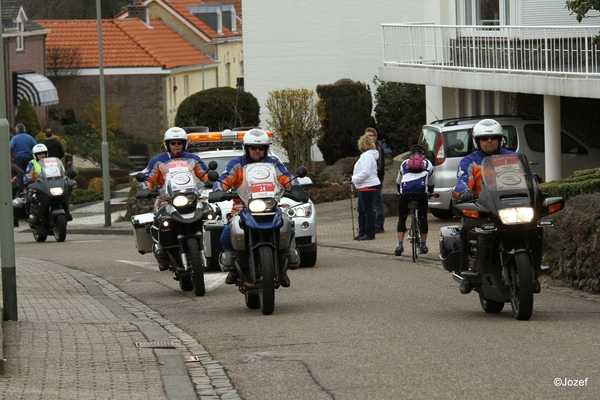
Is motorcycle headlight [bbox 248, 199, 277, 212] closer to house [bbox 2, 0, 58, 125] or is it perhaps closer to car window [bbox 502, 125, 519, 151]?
car window [bbox 502, 125, 519, 151]

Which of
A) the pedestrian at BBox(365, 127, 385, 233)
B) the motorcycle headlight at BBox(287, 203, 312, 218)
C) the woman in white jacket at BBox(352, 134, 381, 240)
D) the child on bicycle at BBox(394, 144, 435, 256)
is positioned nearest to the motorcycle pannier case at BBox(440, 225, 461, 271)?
the motorcycle headlight at BBox(287, 203, 312, 218)

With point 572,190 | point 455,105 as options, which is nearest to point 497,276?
point 572,190

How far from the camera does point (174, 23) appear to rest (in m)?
75.6

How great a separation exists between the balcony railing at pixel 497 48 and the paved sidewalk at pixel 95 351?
1127 centimetres

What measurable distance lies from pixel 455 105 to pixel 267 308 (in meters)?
19.8

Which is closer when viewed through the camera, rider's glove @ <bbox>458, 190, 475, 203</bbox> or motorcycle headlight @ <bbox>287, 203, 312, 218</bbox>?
rider's glove @ <bbox>458, 190, 475, 203</bbox>

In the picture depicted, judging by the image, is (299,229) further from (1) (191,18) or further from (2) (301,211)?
(1) (191,18)

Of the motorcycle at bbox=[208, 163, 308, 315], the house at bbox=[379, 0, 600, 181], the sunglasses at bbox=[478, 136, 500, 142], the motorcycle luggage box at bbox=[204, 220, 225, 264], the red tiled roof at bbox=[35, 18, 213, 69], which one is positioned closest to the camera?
the sunglasses at bbox=[478, 136, 500, 142]

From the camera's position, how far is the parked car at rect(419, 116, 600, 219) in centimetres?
2156

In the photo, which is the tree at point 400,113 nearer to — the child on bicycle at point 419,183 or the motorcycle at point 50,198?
the motorcycle at point 50,198

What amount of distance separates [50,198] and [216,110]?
16.2 metres

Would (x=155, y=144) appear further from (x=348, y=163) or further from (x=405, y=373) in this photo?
(x=405, y=373)

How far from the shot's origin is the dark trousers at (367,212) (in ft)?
63.4

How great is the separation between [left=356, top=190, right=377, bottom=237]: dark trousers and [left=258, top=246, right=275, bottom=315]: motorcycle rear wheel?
8.58 m
